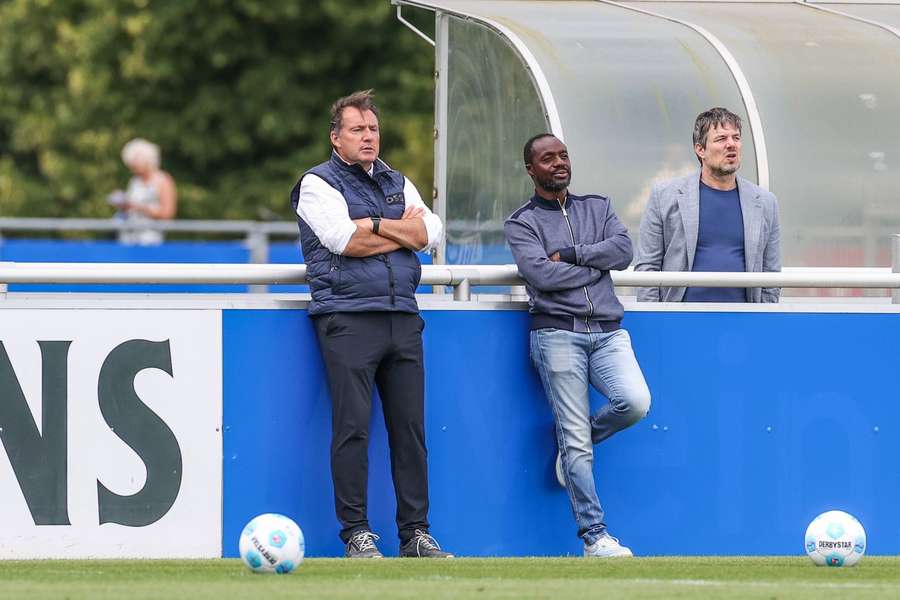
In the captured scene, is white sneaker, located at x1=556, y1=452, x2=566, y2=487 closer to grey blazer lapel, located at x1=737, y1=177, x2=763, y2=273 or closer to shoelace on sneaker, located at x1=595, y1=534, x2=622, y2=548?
shoelace on sneaker, located at x1=595, y1=534, x2=622, y2=548

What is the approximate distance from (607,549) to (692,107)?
2.79 meters

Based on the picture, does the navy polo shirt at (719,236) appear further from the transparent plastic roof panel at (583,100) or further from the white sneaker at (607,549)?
the white sneaker at (607,549)

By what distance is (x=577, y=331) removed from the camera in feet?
31.1

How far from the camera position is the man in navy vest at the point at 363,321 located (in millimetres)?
9242

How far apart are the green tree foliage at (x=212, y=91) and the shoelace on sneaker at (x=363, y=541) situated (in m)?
20.5

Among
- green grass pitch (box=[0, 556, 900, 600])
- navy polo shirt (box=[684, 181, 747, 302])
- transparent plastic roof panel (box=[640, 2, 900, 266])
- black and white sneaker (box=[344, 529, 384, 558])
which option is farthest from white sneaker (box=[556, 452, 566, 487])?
transparent plastic roof panel (box=[640, 2, 900, 266])

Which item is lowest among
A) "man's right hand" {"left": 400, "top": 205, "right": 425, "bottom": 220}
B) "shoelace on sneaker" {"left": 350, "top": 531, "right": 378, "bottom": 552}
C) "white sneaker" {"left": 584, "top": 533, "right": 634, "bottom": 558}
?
"white sneaker" {"left": 584, "top": 533, "right": 634, "bottom": 558}

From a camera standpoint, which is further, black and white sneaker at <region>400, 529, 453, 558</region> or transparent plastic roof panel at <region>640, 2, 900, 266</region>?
transparent plastic roof panel at <region>640, 2, 900, 266</region>

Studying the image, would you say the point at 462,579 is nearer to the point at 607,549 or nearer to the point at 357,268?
the point at 607,549

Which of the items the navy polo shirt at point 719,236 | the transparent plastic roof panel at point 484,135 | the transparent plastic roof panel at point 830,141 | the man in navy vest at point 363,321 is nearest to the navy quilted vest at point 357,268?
the man in navy vest at point 363,321

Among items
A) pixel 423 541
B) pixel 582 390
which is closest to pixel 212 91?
pixel 582 390

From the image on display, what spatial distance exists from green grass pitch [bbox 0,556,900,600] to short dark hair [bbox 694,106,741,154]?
2.14m

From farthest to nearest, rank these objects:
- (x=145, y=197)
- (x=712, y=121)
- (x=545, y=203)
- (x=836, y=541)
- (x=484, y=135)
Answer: (x=145, y=197) < (x=484, y=135) < (x=712, y=121) < (x=545, y=203) < (x=836, y=541)

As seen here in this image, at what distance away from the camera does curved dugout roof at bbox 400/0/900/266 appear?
10945mm
